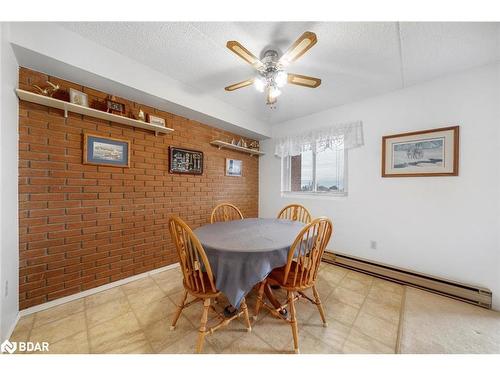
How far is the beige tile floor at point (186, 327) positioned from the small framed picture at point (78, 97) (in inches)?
74.5

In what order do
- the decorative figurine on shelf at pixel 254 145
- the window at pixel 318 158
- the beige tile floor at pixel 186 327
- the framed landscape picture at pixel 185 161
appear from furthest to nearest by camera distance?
1. the decorative figurine on shelf at pixel 254 145
2. the window at pixel 318 158
3. the framed landscape picture at pixel 185 161
4. the beige tile floor at pixel 186 327

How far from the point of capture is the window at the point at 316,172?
9.34ft

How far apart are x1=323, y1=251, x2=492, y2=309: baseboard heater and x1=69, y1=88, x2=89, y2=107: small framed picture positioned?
3502 mm

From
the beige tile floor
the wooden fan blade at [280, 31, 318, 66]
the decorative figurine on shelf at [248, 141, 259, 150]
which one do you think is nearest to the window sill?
the decorative figurine on shelf at [248, 141, 259, 150]

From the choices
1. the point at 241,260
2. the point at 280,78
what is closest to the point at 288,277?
the point at 241,260

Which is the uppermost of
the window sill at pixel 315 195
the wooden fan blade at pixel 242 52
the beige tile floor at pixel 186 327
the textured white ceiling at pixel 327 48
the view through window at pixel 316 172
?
the textured white ceiling at pixel 327 48

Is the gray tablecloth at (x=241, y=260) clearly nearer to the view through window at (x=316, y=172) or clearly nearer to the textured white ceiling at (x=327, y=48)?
the textured white ceiling at (x=327, y=48)

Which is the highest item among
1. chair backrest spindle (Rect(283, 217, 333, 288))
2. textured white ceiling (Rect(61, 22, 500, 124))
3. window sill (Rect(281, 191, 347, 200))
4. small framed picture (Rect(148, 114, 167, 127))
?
textured white ceiling (Rect(61, 22, 500, 124))

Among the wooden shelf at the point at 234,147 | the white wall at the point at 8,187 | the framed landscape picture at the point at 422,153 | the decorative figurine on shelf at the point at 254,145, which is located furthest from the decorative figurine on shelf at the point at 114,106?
the framed landscape picture at the point at 422,153

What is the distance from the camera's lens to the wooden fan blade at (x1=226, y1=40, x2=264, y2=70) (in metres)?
1.16

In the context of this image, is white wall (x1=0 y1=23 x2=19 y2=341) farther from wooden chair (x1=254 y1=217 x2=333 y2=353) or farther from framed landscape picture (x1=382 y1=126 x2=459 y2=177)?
framed landscape picture (x1=382 y1=126 x2=459 y2=177)

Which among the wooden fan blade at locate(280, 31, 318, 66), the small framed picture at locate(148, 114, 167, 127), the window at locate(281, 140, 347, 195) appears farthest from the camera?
the window at locate(281, 140, 347, 195)

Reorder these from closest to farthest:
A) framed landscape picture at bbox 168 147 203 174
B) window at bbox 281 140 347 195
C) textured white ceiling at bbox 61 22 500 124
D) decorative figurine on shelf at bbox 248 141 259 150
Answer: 1. textured white ceiling at bbox 61 22 500 124
2. framed landscape picture at bbox 168 147 203 174
3. window at bbox 281 140 347 195
4. decorative figurine on shelf at bbox 248 141 259 150

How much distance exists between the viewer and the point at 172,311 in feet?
5.24
